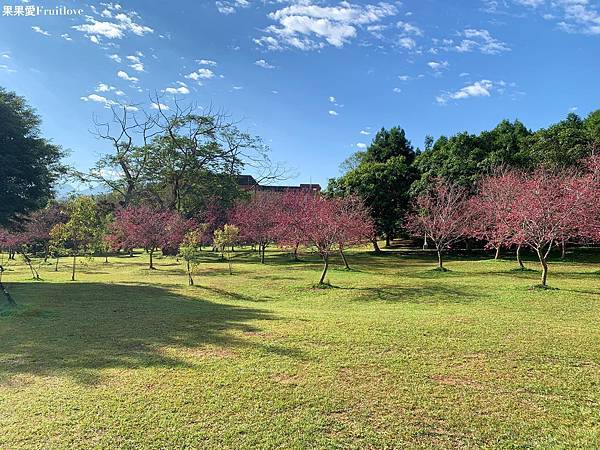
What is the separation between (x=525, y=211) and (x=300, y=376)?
41.3 ft

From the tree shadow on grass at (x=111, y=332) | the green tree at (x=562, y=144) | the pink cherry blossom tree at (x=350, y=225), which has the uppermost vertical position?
the green tree at (x=562, y=144)

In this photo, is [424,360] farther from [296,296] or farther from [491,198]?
[491,198]

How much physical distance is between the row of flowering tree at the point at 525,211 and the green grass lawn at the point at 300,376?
375cm

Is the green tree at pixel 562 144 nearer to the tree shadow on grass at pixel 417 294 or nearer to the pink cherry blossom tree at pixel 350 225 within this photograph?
→ the pink cherry blossom tree at pixel 350 225

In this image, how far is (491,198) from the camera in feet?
76.3

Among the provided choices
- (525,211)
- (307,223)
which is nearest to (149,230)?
(307,223)

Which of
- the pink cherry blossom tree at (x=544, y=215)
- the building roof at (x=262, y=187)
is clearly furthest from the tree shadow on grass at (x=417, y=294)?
the building roof at (x=262, y=187)

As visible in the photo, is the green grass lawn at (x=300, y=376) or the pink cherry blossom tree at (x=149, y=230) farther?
the pink cherry blossom tree at (x=149, y=230)

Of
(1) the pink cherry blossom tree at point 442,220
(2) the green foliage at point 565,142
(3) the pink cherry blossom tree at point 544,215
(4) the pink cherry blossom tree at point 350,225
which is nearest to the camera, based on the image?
(3) the pink cherry blossom tree at point 544,215

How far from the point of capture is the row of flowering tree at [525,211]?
1453 cm

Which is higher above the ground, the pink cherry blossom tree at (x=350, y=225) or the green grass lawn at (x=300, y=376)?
the pink cherry blossom tree at (x=350, y=225)

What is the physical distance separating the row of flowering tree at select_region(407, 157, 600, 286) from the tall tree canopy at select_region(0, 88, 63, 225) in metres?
18.5

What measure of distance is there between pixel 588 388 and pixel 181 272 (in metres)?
20.8

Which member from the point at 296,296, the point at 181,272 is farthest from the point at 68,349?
the point at 181,272
